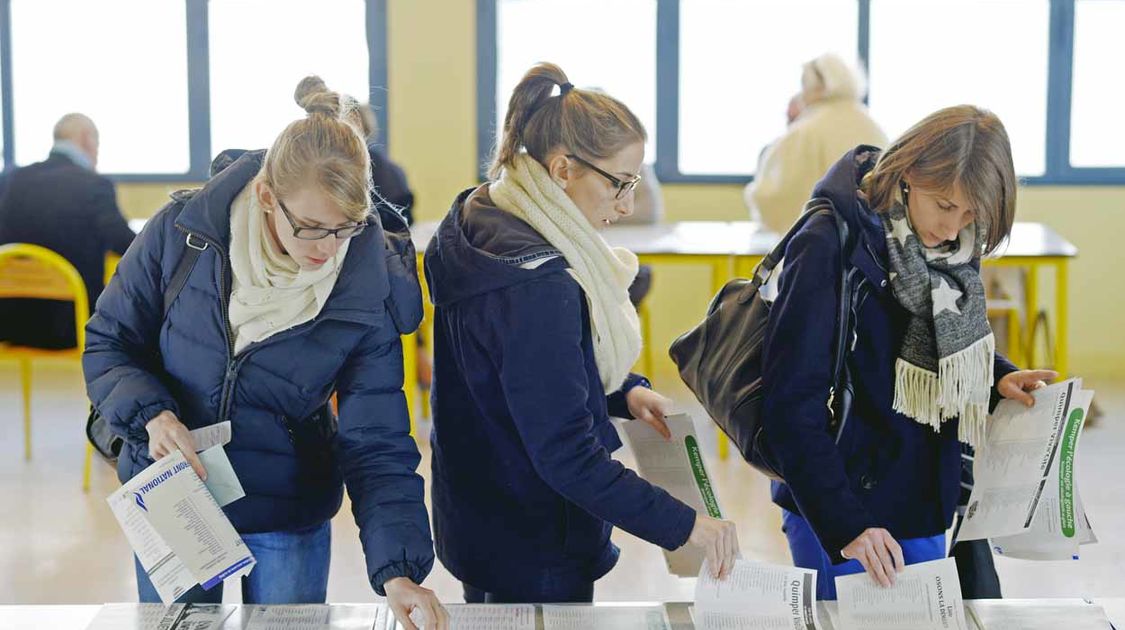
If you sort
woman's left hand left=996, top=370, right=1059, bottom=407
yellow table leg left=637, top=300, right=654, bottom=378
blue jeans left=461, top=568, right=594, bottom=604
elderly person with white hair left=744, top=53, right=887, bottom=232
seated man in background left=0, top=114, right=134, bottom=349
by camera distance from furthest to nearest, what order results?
yellow table leg left=637, top=300, right=654, bottom=378
elderly person with white hair left=744, top=53, right=887, bottom=232
seated man in background left=0, top=114, right=134, bottom=349
woman's left hand left=996, top=370, right=1059, bottom=407
blue jeans left=461, top=568, right=594, bottom=604

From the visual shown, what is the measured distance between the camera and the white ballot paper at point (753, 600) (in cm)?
148

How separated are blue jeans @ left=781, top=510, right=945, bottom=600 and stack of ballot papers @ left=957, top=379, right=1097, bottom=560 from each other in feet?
0.19

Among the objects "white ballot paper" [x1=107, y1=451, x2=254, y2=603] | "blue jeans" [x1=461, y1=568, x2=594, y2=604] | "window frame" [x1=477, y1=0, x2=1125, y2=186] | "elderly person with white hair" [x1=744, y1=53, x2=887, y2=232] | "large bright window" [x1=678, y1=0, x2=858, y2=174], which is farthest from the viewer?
"large bright window" [x1=678, y1=0, x2=858, y2=174]

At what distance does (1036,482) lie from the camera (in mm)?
1703

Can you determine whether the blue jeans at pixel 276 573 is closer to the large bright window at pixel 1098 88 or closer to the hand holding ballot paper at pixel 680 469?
the hand holding ballot paper at pixel 680 469

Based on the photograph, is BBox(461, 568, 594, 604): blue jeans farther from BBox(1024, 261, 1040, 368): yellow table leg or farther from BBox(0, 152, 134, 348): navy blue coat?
BBox(1024, 261, 1040, 368): yellow table leg

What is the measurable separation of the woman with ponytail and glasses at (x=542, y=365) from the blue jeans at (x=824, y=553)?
26cm

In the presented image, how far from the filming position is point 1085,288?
19.5ft

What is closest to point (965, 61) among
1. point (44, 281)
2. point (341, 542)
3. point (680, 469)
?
point (341, 542)

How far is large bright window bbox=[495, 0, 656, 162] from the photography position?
6070 millimetres

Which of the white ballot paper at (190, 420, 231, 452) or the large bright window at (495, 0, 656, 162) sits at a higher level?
the large bright window at (495, 0, 656, 162)

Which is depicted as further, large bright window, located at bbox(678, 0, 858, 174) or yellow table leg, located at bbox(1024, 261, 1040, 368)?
large bright window, located at bbox(678, 0, 858, 174)

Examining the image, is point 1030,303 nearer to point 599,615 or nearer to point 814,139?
point 814,139

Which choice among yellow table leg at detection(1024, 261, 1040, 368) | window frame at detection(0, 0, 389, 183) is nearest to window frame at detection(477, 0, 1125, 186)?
window frame at detection(0, 0, 389, 183)
